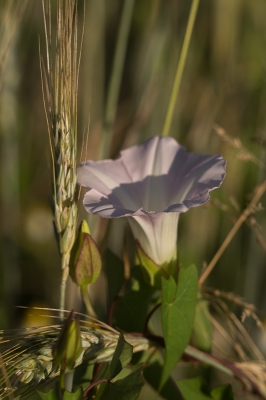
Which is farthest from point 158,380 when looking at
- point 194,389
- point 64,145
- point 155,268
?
point 64,145

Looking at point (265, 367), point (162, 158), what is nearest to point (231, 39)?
point (162, 158)

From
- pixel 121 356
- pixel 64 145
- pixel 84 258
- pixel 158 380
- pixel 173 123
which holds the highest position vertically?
pixel 173 123

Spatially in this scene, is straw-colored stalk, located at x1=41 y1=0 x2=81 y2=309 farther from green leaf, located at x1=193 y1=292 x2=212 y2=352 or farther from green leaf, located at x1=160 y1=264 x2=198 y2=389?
green leaf, located at x1=193 y1=292 x2=212 y2=352

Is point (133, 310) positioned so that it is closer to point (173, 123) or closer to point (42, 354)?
point (42, 354)

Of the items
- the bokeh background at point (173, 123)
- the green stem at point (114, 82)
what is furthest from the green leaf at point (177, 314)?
the bokeh background at point (173, 123)

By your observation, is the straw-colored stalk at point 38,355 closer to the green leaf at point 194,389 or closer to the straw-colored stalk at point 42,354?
the straw-colored stalk at point 42,354

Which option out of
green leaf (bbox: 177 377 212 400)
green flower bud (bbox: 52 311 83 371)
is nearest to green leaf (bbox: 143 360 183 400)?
green leaf (bbox: 177 377 212 400)
